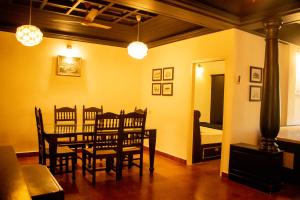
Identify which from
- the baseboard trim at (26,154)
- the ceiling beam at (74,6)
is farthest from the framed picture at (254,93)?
the baseboard trim at (26,154)

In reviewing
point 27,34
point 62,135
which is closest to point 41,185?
point 62,135

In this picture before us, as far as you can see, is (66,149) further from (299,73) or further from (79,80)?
(299,73)

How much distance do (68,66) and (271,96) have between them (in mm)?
3929

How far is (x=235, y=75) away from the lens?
12.6 ft

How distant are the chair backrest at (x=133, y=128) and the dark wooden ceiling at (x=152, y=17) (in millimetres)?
1449

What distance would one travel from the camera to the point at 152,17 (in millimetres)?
4172

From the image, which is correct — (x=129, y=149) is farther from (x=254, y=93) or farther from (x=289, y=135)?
(x=289, y=135)

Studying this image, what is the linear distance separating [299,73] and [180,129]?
286cm

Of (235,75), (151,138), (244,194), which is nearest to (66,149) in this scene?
(151,138)

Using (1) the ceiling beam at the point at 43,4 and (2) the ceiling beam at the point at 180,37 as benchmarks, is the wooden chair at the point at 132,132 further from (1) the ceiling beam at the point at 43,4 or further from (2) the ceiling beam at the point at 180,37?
(1) the ceiling beam at the point at 43,4

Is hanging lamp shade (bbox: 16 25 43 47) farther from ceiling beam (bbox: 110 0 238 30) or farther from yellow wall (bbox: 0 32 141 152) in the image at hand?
yellow wall (bbox: 0 32 141 152)

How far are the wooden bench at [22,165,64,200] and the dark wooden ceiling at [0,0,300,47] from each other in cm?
208

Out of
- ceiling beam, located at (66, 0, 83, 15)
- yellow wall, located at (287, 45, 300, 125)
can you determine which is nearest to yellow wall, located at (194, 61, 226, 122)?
yellow wall, located at (287, 45, 300, 125)

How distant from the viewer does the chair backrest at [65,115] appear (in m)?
4.49
